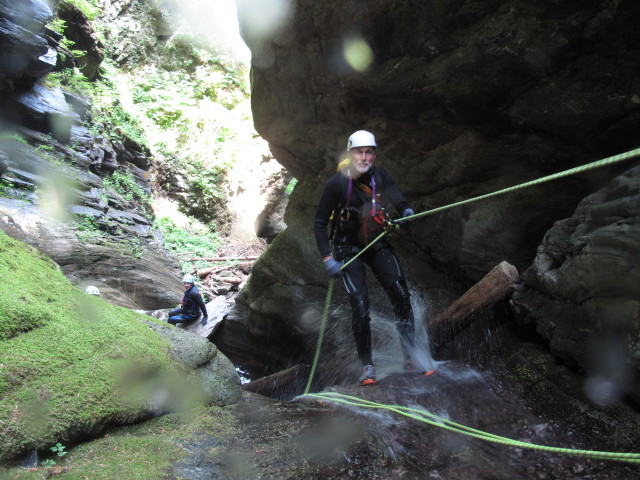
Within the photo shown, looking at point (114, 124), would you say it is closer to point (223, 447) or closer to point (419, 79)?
point (419, 79)

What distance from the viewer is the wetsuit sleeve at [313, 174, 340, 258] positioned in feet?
Answer: 14.8

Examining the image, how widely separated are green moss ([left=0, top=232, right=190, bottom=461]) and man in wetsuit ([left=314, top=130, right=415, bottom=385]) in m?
1.90

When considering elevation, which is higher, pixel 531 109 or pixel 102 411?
pixel 531 109

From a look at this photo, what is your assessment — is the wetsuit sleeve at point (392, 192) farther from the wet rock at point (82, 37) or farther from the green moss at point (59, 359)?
the wet rock at point (82, 37)

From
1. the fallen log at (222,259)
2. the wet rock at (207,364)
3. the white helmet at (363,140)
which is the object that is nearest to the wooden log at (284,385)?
the wet rock at (207,364)

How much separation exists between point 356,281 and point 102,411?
269 cm

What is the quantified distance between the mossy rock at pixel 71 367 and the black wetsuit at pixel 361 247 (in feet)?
5.06

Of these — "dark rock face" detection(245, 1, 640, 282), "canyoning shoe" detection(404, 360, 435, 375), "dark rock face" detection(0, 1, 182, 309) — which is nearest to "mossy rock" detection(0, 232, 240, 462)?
"canyoning shoe" detection(404, 360, 435, 375)

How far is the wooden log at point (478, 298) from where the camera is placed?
434cm

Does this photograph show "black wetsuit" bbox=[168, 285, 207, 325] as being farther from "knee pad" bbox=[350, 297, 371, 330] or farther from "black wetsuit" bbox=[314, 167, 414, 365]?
"knee pad" bbox=[350, 297, 371, 330]

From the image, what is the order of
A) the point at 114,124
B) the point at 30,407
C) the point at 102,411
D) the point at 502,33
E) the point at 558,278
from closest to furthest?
the point at 30,407 → the point at 102,411 → the point at 558,278 → the point at 502,33 → the point at 114,124

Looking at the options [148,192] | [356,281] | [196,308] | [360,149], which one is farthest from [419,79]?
[148,192]

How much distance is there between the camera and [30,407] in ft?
7.61

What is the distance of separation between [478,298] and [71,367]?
12.9 feet
